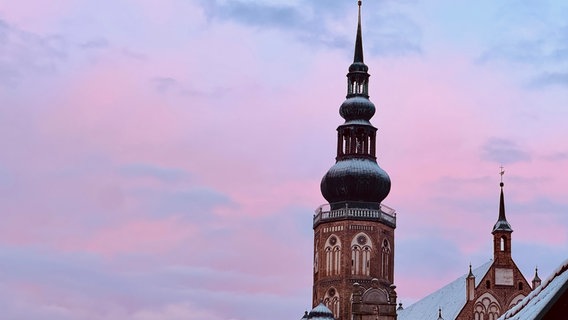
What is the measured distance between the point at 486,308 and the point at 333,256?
17.2 m

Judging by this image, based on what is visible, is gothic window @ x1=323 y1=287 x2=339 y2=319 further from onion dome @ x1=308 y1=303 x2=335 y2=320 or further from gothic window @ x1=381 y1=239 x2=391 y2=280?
onion dome @ x1=308 y1=303 x2=335 y2=320

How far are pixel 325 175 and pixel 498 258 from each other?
20.3 meters

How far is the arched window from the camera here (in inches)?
3772

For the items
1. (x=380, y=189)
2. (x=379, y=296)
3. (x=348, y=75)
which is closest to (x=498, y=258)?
(x=379, y=296)

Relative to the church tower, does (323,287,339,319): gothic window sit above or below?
below

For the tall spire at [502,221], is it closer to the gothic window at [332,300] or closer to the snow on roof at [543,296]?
the gothic window at [332,300]

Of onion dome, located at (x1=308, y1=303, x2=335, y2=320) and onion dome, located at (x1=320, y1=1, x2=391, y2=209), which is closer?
onion dome, located at (x1=308, y1=303, x2=335, y2=320)

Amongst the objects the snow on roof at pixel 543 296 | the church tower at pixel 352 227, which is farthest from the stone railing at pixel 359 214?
the snow on roof at pixel 543 296

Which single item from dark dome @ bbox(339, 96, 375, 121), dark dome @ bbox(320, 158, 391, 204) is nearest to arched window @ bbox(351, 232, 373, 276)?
dark dome @ bbox(320, 158, 391, 204)

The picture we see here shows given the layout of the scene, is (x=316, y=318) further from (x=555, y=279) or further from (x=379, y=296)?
(x=555, y=279)

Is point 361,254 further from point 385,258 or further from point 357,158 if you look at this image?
point 357,158

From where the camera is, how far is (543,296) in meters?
6.14

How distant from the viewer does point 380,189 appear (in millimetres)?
97625

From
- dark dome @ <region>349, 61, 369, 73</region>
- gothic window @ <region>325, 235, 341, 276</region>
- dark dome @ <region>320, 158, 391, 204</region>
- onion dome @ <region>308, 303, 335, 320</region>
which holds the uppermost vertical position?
dark dome @ <region>349, 61, 369, 73</region>
